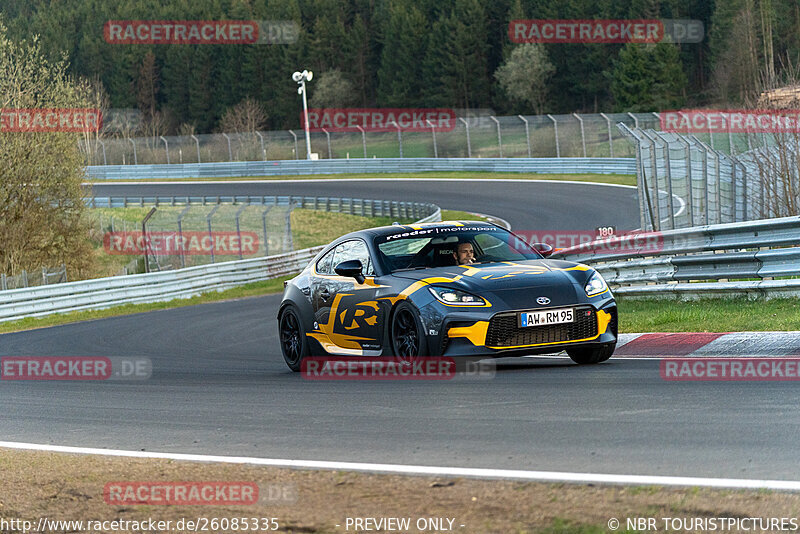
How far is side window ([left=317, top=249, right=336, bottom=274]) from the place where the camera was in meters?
11.2

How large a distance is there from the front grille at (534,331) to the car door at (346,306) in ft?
4.38

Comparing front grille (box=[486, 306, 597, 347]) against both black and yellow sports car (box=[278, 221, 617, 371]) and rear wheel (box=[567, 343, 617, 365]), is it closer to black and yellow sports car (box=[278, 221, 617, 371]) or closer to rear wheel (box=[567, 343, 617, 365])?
black and yellow sports car (box=[278, 221, 617, 371])

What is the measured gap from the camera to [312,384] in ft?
32.2

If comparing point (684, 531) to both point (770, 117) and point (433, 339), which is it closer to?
point (433, 339)

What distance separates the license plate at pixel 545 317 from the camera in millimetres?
8961

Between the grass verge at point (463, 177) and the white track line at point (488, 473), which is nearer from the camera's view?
the white track line at point (488, 473)

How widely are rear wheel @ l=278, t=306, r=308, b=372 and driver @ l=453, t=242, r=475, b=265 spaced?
1.94 m

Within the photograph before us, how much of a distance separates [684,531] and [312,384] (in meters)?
5.93
